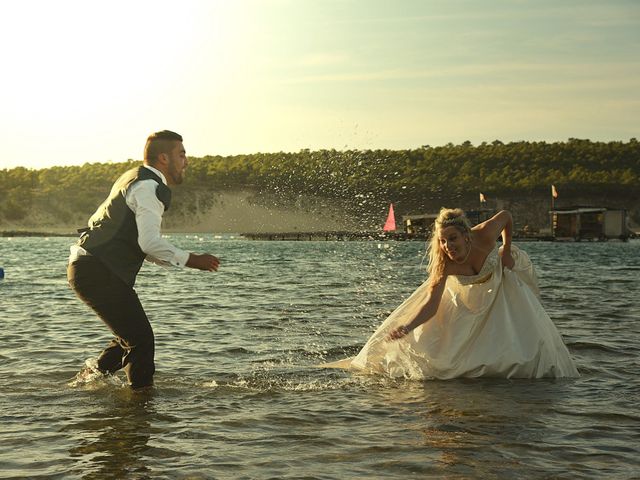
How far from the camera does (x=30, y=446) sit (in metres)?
6.33

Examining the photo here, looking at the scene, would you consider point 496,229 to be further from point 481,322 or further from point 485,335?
point 485,335

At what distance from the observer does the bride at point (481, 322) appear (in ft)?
28.7

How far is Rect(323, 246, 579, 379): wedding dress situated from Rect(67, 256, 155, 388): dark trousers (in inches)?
111

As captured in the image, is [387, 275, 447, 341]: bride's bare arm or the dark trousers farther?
[387, 275, 447, 341]: bride's bare arm

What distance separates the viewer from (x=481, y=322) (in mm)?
8875

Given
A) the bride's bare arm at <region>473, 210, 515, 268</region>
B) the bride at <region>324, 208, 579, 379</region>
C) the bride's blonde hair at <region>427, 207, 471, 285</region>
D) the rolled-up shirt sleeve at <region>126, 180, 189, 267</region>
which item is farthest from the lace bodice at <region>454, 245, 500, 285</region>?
the rolled-up shirt sleeve at <region>126, 180, 189, 267</region>

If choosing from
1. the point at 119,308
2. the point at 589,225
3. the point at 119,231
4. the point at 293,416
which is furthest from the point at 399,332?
the point at 589,225

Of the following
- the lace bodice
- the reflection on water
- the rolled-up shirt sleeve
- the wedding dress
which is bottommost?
the reflection on water

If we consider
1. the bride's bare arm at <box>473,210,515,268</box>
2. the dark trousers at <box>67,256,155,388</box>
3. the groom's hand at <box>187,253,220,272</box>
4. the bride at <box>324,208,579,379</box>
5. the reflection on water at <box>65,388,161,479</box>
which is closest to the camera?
the reflection on water at <box>65,388,161,479</box>

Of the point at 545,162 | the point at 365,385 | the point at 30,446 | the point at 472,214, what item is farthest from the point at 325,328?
the point at 545,162

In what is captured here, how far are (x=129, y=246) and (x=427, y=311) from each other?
3.04 meters

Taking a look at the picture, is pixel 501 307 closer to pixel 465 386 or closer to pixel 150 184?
pixel 465 386

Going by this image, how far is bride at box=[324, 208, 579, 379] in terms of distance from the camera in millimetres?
8750

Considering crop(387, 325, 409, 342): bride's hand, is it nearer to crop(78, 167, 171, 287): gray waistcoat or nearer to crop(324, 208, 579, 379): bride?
crop(324, 208, 579, 379): bride
